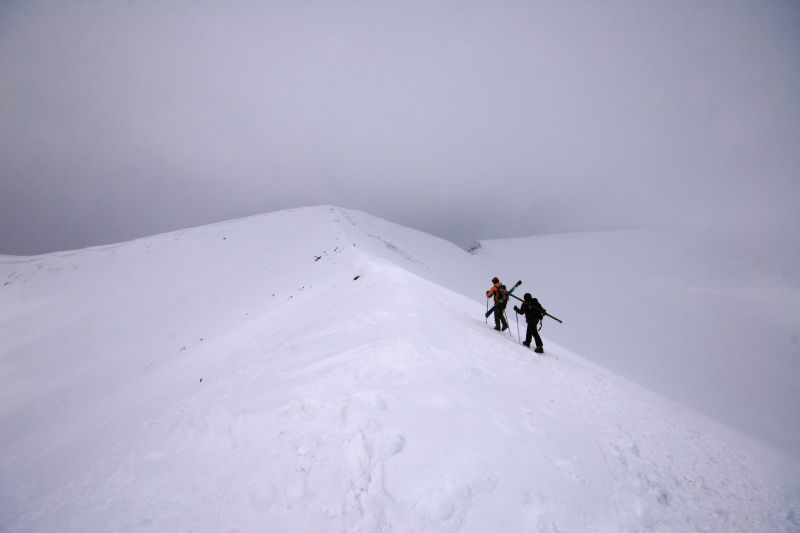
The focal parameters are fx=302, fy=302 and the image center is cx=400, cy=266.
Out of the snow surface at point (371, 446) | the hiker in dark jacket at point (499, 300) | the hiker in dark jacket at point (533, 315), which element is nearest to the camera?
the snow surface at point (371, 446)

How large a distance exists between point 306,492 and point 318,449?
21.6 inches

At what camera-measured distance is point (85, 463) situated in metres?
5.84

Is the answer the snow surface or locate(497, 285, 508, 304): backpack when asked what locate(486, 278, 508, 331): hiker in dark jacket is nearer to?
locate(497, 285, 508, 304): backpack

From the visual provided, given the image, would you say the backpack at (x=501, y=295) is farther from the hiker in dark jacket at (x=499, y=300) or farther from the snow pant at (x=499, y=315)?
the snow pant at (x=499, y=315)

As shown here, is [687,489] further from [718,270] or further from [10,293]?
[718,270]

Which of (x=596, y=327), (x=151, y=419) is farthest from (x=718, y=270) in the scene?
(x=151, y=419)

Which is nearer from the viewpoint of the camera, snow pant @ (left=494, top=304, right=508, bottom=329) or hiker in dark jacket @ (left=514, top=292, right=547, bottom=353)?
hiker in dark jacket @ (left=514, top=292, right=547, bottom=353)

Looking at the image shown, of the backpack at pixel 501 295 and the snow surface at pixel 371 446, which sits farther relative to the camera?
the backpack at pixel 501 295

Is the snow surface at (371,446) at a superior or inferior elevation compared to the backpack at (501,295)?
inferior

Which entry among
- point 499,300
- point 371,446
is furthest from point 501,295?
point 371,446

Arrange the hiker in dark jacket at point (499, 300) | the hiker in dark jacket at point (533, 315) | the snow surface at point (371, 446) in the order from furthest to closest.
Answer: the hiker in dark jacket at point (499, 300)
the hiker in dark jacket at point (533, 315)
the snow surface at point (371, 446)

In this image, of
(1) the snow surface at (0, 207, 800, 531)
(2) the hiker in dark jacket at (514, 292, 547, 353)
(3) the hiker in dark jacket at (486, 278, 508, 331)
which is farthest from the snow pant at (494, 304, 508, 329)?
(1) the snow surface at (0, 207, 800, 531)

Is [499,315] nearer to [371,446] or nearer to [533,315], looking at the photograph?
[533,315]

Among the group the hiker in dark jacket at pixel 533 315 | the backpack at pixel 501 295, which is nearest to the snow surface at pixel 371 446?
the hiker in dark jacket at pixel 533 315
